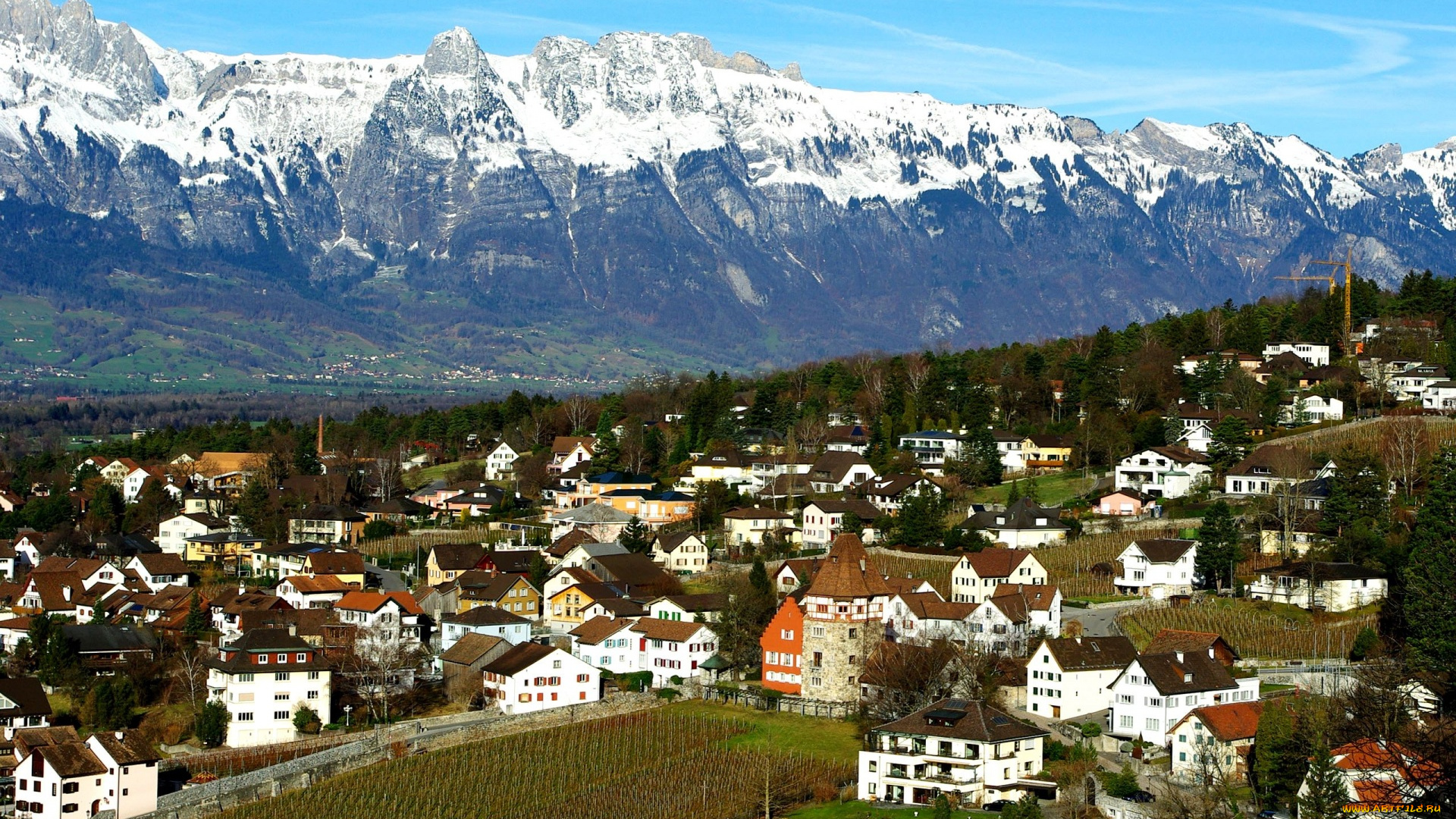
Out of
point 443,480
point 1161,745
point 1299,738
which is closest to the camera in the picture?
point 1299,738

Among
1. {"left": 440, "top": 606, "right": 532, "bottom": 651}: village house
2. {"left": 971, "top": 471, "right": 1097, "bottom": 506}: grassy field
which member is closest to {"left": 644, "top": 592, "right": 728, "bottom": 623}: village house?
{"left": 440, "top": 606, "right": 532, "bottom": 651}: village house

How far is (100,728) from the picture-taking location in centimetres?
Result: 5881

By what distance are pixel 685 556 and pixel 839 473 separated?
14.5 meters

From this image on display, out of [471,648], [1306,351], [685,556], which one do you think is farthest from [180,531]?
[1306,351]

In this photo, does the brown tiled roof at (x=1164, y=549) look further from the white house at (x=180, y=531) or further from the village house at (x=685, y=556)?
the white house at (x=180, y=531)

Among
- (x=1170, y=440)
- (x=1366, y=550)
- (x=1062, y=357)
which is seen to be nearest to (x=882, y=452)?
(x=1170, y=440)

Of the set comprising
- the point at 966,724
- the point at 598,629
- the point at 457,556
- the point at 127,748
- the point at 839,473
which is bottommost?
the point at 127,748

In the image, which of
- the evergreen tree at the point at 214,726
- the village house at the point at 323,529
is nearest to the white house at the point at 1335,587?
the evergreen tree at the point at 214,726

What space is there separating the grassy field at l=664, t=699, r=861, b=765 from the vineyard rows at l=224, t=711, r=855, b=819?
61 cm

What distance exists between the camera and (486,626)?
65812mm

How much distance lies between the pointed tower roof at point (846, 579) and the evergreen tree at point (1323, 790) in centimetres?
2046

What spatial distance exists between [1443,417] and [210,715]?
56196 millimetres

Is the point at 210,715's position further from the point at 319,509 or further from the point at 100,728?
the point at 319,509

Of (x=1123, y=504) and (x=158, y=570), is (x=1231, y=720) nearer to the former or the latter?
(x=1123, y=504)
